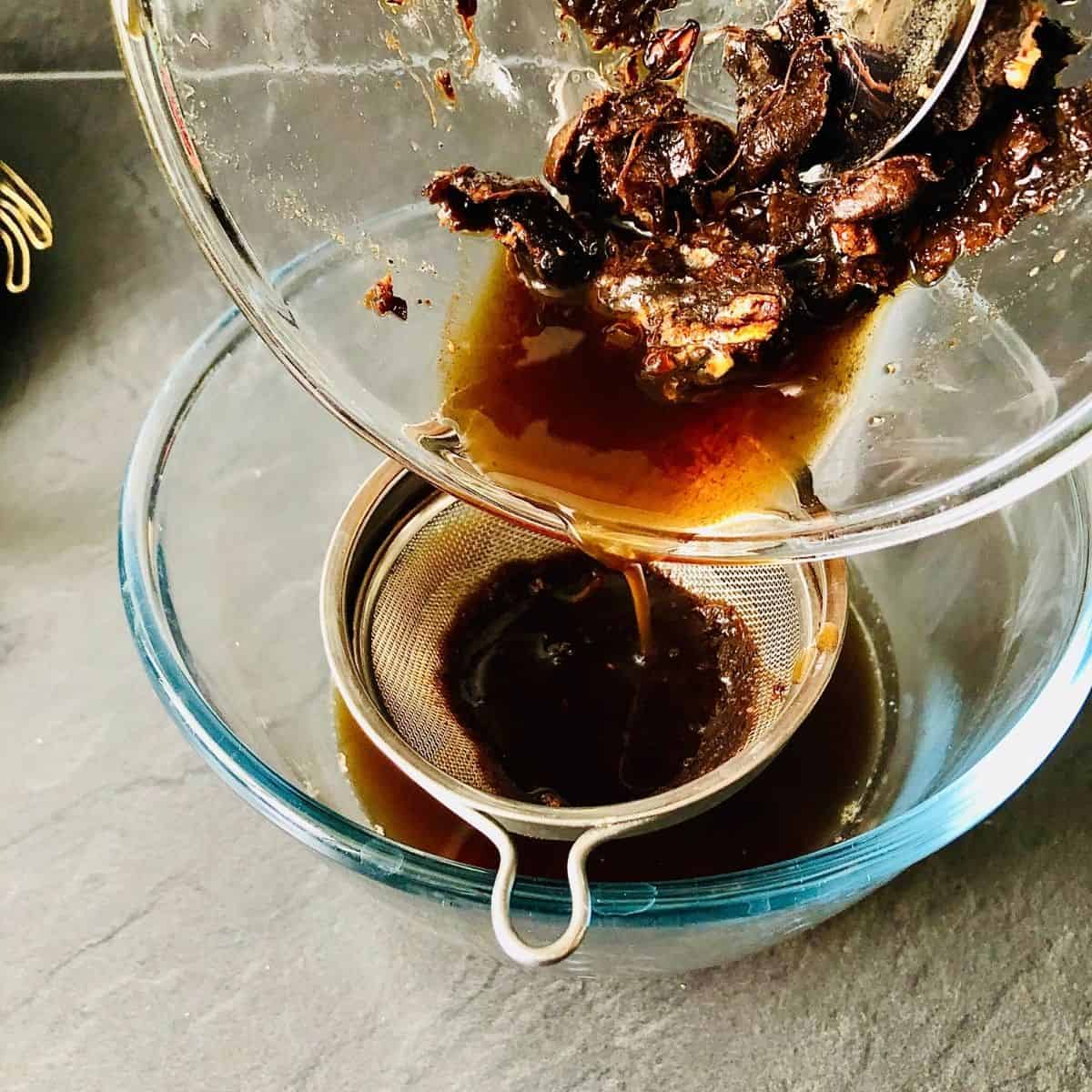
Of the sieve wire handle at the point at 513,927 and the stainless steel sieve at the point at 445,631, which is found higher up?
the sieve wire handle at the point at 513,927

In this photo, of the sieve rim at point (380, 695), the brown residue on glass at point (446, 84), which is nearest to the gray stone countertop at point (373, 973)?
the sieve rim at point (380, 695)

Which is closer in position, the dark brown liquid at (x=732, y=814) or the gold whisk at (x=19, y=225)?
the dark brown liquid at (x=732, y=814)

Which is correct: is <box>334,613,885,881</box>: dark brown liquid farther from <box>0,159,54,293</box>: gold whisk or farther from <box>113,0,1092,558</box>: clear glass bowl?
<box>0,159,54,293</box>: gold whisk

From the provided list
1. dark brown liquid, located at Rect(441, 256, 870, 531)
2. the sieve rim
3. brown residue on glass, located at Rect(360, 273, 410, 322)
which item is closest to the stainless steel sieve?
the sieve rim

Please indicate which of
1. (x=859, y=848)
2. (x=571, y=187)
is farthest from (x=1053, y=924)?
(x=571, y=187)

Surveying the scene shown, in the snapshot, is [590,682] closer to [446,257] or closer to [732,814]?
[732,814]

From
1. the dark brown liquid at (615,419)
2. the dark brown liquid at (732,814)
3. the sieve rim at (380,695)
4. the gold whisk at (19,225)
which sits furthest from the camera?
the gold whisk at (19,225)

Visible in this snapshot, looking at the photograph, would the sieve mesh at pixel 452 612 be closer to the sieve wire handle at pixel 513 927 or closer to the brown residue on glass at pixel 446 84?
the sieve wire handle at pixel 513 927
